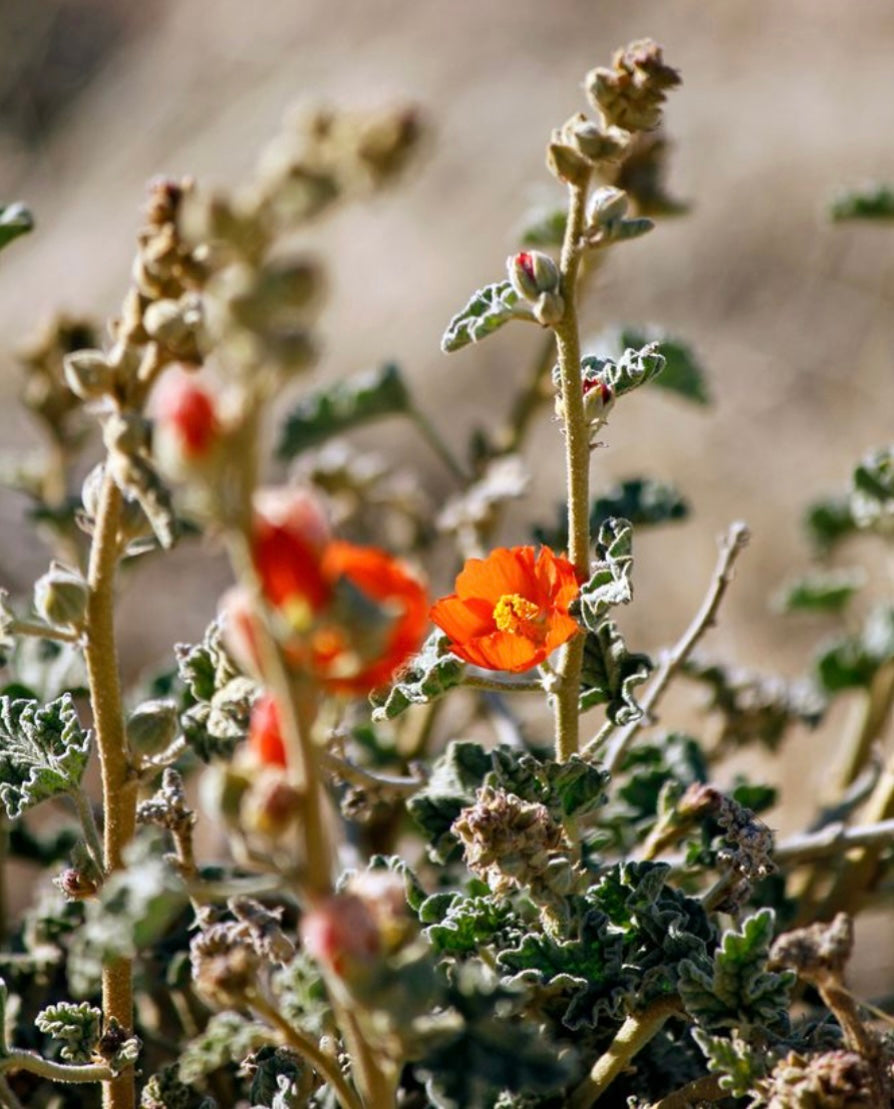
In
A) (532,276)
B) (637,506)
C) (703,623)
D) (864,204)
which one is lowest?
(703,623)

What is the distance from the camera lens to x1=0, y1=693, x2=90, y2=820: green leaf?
3.77ft

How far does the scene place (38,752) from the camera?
1194mm

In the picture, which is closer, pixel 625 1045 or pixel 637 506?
pixel 625 1045

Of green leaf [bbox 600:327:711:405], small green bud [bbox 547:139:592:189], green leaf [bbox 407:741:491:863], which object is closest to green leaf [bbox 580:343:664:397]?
small green bud [bbox 547:139:592:189]

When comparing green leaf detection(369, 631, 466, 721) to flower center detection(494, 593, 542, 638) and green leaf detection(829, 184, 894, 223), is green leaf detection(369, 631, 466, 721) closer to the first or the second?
flower center detection(494, 593, 542, 638)

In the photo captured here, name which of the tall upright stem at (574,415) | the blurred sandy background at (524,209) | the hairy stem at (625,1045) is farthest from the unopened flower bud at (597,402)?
the blurred sandy background at (524,209)

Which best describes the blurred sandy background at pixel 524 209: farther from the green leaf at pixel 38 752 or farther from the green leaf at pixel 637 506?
the green leaf at pixel 38 752

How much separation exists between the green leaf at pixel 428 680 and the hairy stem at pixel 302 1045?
0.97ft

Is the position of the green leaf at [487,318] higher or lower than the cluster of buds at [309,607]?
higher

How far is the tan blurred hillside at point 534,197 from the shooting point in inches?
139

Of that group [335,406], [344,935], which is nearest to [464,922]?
[344,935]

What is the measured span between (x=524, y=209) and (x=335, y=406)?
2.62m

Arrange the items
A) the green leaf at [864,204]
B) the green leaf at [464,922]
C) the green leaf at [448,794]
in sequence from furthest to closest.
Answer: the green leaf at [864,204] → the green leaf at [448,794] → the green leaf at [464,922]

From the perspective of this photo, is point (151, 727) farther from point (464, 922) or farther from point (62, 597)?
point (464, 922)
